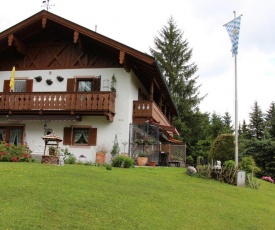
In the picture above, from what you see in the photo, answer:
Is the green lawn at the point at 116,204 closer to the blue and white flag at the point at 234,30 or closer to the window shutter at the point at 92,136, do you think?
the blue and white flag at the point at 234,30

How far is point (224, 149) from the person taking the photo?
2075 cm

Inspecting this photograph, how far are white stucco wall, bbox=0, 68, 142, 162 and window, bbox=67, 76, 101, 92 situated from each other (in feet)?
0.86

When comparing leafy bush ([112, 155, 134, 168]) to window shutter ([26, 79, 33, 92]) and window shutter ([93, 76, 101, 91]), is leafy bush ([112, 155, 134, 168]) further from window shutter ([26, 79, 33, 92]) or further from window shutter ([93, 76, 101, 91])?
window shutter ([26, 79, 33, 92])

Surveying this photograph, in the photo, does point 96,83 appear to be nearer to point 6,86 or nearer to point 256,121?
point 6,86

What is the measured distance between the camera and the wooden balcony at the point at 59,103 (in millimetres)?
18969

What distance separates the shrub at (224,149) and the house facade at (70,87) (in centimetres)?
318

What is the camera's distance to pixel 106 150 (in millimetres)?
19656

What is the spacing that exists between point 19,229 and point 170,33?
4012cm

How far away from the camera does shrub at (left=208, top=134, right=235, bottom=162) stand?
2058 cm

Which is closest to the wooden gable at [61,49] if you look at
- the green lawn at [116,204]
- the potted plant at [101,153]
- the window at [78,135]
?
the window at [78,135]

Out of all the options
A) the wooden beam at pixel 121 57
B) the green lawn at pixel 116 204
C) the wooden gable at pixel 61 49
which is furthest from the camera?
the wooden gable at pixel 61 49

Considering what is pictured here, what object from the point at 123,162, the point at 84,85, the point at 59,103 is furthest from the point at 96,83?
the point at 123,162

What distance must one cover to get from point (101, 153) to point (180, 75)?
25124 mm

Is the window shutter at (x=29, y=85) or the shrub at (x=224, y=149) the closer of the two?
the shrub at (x=224, y=149)
